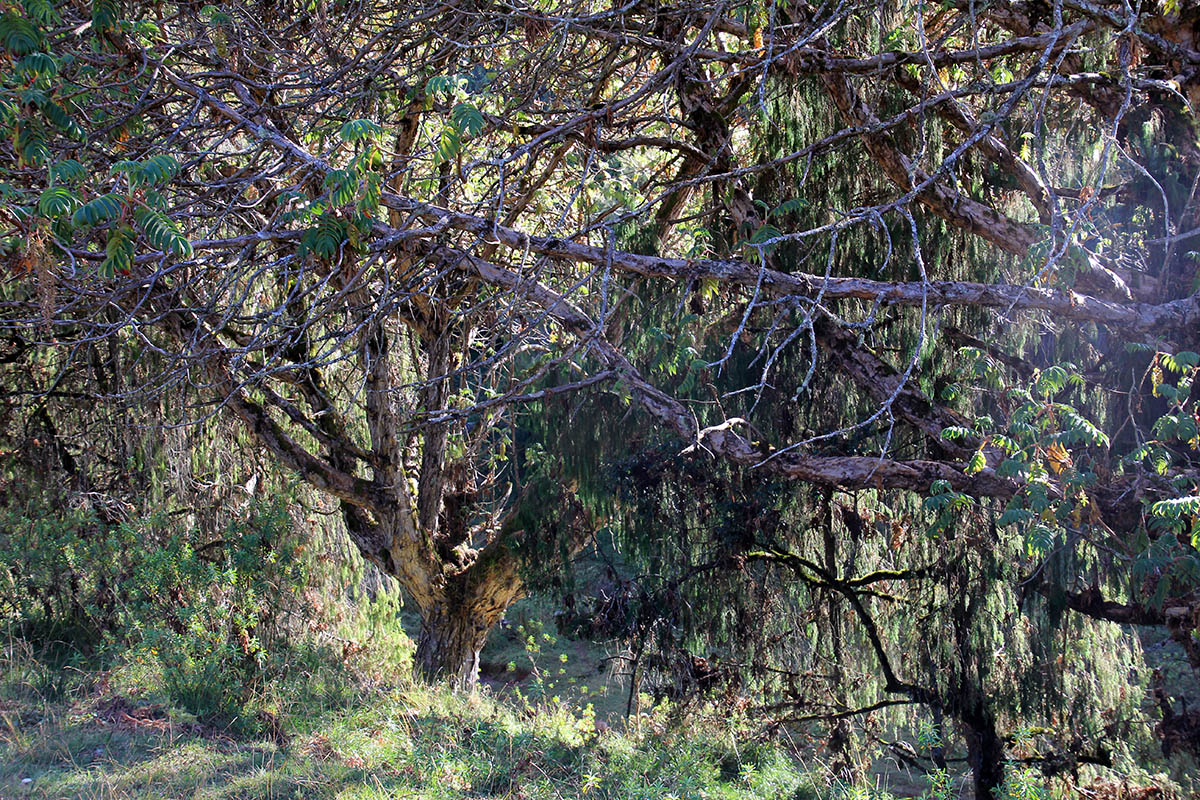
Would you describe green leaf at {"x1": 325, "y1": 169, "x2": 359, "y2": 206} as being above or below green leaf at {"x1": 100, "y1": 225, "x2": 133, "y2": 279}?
above

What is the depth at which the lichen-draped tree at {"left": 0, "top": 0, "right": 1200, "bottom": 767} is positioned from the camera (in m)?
3.35

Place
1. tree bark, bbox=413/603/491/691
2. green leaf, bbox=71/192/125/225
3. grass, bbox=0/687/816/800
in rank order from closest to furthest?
green leaf, bbox=71/192/125/225 < grass, bbox=0/687/816/800 < tree bark, bbox=413/603/491/691

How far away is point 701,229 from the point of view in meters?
4.64

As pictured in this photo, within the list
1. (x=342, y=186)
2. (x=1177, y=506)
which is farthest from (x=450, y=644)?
(x=1177, y=506)

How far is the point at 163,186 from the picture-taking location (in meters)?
3.73

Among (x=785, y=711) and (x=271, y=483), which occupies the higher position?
(x=271, y=483)

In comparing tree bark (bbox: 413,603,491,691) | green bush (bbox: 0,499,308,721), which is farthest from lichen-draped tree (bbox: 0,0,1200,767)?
green bush (bbox: 0,499,308,721)

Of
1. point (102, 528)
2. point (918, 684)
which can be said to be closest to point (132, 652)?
point (102, 528)

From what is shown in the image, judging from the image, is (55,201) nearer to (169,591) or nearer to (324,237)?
(324,237)

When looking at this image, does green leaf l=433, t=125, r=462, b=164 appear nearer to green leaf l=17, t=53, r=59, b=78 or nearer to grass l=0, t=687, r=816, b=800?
green leaf l=17, t=53, r=59, b=78

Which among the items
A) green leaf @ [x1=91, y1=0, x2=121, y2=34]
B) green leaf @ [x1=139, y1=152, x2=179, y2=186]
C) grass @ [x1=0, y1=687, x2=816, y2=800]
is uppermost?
green leaf @ [x1=91, y1=0, x2=121, y2=34]

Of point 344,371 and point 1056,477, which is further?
point 344,371

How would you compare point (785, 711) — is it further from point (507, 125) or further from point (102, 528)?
point (102, 528)

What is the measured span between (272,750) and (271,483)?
251 cm
